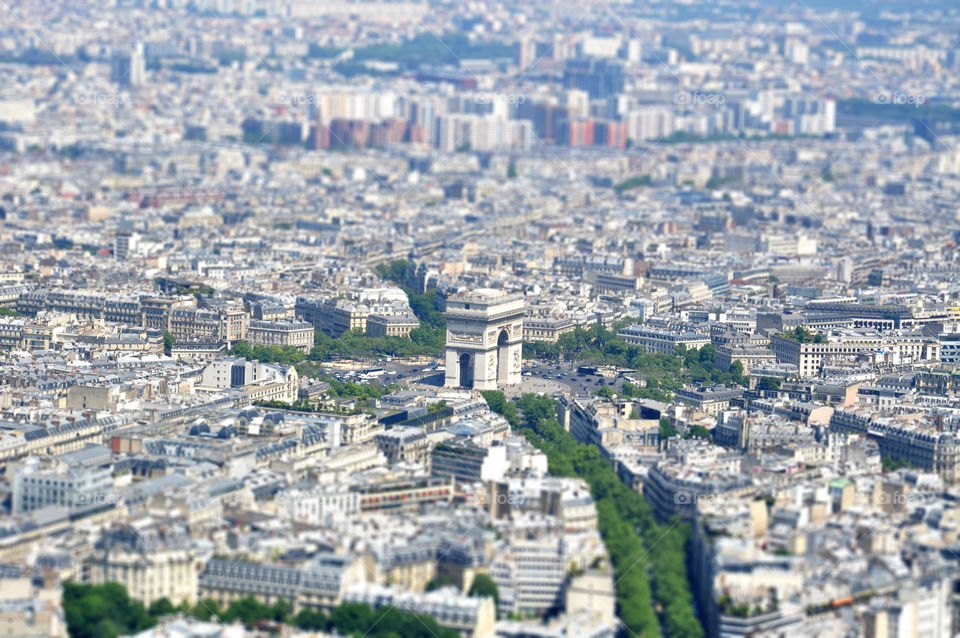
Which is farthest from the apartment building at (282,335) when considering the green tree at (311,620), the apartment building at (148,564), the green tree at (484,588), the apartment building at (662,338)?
the green tree at (311,620)

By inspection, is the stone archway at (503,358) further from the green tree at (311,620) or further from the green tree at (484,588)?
the green tree at (311,620)

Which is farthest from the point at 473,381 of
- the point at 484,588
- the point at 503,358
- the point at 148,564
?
the point at 148,564

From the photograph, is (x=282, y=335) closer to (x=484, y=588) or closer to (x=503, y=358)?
(x=503, y=358)

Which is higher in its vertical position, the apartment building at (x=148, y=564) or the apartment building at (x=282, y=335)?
the apartment building at (x=148, y=564)

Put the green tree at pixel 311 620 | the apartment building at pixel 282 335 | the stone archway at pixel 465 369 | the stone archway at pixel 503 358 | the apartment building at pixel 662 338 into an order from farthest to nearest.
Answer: the apartment building at pixel 282 335
the apartment building at pixel 662 338
the stone archway at pixel 503 358
the stone archway at pixel 465 369
the green tree at pixel 311 620

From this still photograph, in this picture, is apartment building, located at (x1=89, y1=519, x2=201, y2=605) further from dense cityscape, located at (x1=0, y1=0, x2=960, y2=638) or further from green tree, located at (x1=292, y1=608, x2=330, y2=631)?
green tree, located at (x1=292, y1=608, x2=330, y2=631)
